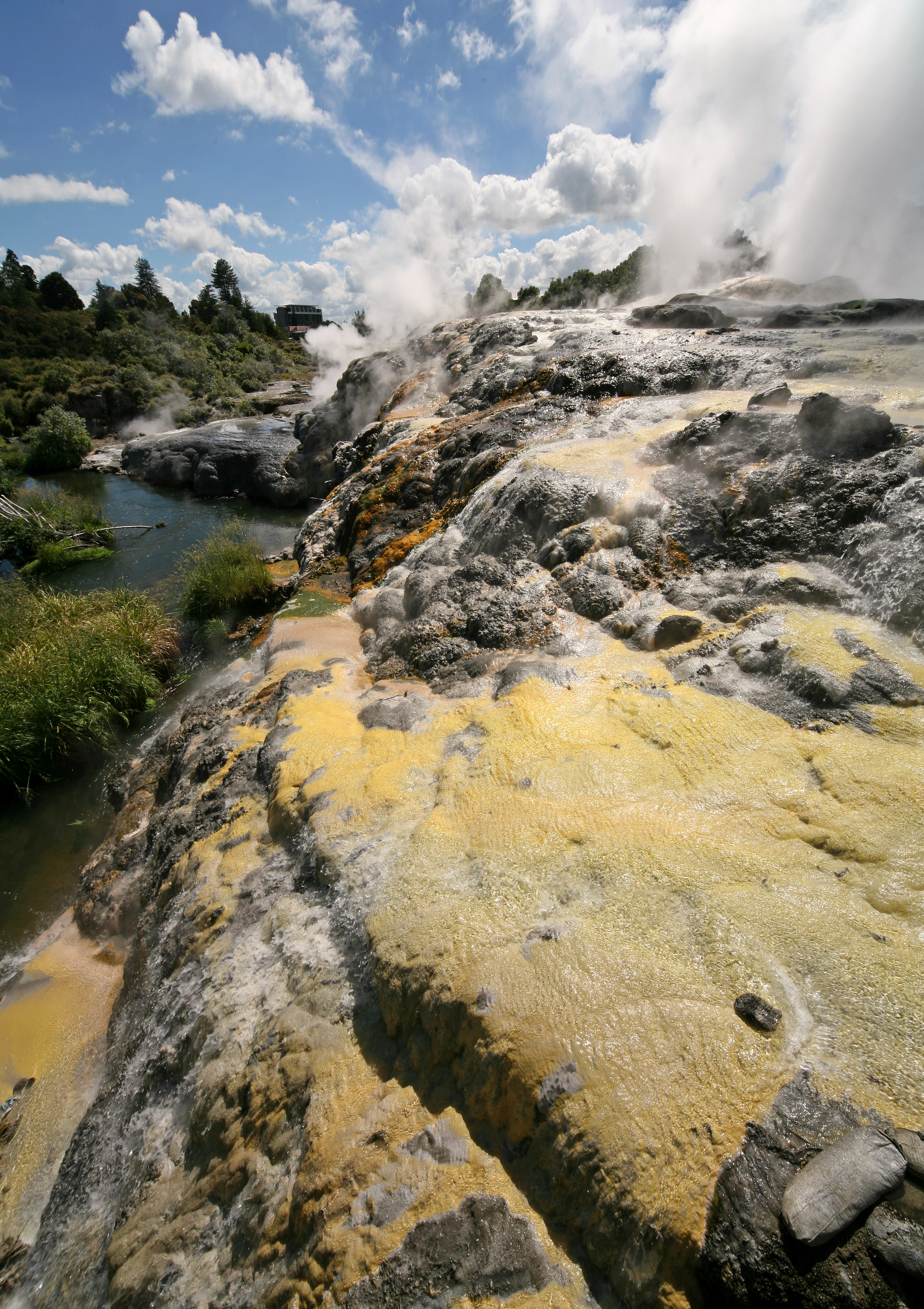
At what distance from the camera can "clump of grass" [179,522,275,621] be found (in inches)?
397

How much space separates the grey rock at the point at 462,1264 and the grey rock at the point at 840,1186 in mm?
717

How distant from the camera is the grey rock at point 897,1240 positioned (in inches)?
54.1

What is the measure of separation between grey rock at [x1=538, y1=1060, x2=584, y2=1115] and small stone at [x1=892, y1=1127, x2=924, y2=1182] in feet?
2.88

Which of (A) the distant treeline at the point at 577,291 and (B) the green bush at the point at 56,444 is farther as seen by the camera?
(B) the green bush at the point at 56,444

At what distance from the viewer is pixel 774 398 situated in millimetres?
6148

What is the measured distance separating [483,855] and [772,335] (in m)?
9.69

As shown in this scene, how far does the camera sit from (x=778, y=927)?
2270 millimetres

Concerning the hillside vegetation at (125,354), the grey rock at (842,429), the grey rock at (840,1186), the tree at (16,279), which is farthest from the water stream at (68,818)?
the tree at (16,279)

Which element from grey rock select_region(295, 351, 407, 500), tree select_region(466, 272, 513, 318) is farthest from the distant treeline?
grey rock select_region(295, 351, 407, 500)

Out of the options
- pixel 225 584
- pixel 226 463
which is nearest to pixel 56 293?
pixel 226 463

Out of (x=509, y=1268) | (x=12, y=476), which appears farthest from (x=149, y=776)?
(x=12, y=476)

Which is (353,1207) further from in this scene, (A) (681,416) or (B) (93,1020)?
(A) (681,416)

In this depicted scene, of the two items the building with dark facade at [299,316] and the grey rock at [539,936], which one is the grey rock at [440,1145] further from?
the building with dark facade at [299,316]

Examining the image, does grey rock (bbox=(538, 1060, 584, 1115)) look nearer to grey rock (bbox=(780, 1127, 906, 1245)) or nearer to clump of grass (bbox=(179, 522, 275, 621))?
grey rock (bbox=(780, 1127, 906, 1245))
